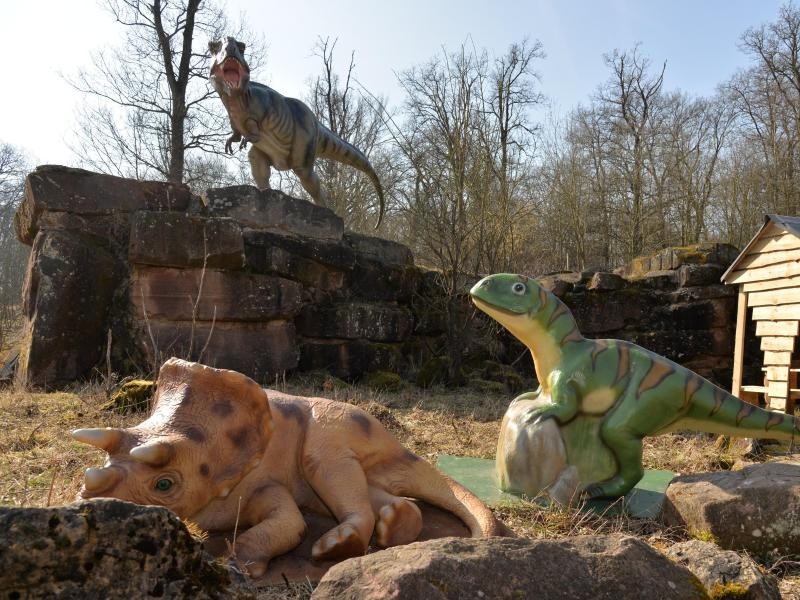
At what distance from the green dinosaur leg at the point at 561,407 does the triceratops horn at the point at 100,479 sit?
201cm

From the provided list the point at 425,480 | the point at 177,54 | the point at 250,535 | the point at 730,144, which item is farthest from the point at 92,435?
the point at 730,144

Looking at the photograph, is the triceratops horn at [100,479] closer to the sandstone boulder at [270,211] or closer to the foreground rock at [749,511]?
the foreground rock at [749,511]

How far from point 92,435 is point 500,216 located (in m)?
6.33

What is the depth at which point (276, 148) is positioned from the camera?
6809 millimetres

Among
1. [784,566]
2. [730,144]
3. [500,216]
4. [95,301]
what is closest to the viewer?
[784,566]

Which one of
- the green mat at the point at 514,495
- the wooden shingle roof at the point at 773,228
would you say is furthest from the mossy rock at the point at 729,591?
the wooden shingle roof at the point at 773,228

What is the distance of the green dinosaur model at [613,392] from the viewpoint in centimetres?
286

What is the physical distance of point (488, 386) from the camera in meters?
6.72

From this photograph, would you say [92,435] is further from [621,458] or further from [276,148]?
[276,148]

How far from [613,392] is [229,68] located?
491cm

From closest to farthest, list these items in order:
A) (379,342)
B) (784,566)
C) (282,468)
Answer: (282,468) → (784,566) → (379,342)

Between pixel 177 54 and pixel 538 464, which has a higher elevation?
pixel 177 54

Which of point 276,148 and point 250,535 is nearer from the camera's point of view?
point 250,535

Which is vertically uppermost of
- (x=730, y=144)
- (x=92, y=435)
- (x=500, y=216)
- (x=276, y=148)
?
(x=730, y=144)
